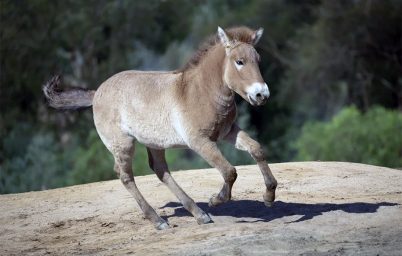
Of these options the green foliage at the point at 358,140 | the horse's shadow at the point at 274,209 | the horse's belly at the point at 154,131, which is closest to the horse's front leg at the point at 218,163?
the horse's belly at the point at 154,131

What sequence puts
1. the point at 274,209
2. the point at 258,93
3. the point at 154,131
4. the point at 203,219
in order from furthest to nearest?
the point at 274,209 → the point at 154,131 → the point at 203,219 → the point at 258,93

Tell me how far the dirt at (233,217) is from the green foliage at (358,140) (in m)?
15.7

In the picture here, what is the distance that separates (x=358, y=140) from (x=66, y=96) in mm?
19135

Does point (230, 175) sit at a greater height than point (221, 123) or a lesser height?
lesser

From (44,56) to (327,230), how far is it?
3124cm

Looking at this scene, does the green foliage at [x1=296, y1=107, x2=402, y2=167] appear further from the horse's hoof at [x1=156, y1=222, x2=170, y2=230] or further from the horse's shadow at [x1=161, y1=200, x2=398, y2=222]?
the horse's hoof at [x1=156, y1=222, x2=170, y2=230]

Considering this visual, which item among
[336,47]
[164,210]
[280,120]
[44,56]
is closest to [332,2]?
[336,47]

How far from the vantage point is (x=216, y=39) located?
1101cm

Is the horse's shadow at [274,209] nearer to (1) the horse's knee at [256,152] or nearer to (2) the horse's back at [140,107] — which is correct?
(1) the horse's knee at [256,152]

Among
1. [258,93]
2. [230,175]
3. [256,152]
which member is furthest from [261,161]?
[258,93]

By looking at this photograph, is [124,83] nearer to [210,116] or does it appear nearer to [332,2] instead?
[210,116]

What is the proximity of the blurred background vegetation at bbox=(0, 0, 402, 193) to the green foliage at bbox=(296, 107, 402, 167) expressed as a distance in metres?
0.04

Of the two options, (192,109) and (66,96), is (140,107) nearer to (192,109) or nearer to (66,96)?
(192,109)

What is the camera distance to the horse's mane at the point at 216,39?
10.6 m
